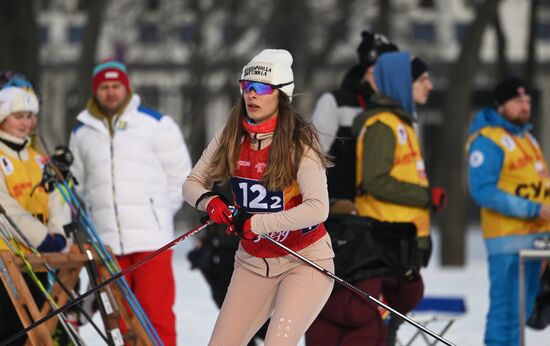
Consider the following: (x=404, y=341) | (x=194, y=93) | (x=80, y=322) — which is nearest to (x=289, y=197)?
(x=80, y=322)

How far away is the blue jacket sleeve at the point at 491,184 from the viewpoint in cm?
791

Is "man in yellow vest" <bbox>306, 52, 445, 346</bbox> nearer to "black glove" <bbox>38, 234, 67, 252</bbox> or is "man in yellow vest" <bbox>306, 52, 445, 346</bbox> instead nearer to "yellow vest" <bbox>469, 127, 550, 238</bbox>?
"yellow vest" <bbox>469, 127, 550, 238</bbox>

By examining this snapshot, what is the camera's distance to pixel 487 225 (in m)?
8.20

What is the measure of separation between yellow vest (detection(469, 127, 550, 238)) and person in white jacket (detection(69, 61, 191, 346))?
1845mm

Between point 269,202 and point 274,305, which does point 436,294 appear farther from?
point 269,202

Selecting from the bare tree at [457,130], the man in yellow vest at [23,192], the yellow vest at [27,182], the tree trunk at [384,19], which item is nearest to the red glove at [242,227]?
the man in yellow vest at [23,192]

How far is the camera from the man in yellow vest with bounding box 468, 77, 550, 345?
316 inches

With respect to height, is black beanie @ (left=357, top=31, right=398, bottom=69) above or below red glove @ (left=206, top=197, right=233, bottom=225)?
above

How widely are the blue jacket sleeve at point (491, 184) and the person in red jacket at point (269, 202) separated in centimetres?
250

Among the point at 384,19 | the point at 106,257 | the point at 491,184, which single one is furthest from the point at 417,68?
the point at 384,19

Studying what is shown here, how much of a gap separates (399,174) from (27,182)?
6.51 ft

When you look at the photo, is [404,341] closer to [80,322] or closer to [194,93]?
[80,322]

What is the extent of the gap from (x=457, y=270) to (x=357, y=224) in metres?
10.9

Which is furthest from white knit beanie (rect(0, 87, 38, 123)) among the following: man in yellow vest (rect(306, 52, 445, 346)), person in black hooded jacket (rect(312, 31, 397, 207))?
man in yellow vest (rect(306, 52, 445, 346))
